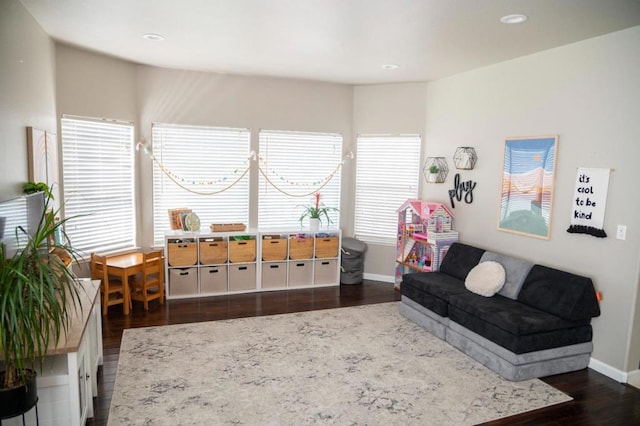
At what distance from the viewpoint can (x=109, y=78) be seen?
4.85 metres

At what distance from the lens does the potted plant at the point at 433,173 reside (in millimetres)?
5312

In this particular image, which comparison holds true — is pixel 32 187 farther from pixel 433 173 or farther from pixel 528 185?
pixel 528 185

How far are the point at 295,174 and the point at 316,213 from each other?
633 millimetres

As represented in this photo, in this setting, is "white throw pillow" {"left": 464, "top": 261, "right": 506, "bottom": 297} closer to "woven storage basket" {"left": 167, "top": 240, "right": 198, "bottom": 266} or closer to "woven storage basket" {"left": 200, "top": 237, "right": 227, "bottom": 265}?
"woven storage basket" {"left": 200, "top": 237, "right": 227, "bottom": 265}

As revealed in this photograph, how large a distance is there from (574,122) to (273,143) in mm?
3522

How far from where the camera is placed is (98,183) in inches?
191

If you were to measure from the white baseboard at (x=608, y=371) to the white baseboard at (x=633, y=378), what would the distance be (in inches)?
1.2

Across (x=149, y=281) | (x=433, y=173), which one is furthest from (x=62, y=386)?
(x=433, y=173)

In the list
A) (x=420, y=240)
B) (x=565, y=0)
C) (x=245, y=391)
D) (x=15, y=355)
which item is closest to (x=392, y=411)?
(x=245, y=391)

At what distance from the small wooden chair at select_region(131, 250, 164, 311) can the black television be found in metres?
1.70

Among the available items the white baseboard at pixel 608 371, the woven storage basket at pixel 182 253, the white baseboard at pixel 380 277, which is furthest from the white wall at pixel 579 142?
the woven storage basket at pixel 182 253

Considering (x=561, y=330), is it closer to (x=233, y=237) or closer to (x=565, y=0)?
(x=565, y=0)

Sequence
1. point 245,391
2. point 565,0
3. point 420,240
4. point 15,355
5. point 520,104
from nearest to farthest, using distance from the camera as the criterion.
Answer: point 15,355
point 565,0
point 245,391
point 520,104
point 420,240

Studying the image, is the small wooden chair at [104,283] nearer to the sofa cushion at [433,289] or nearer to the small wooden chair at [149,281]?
the small wooden chair at [149,281]
